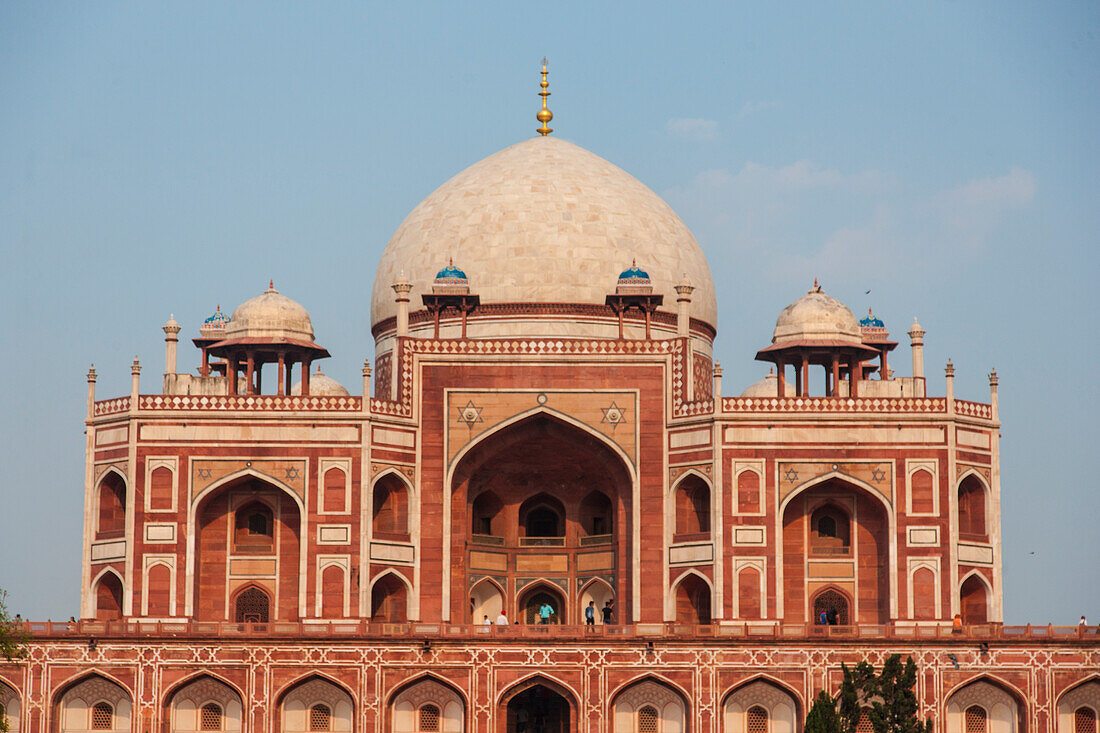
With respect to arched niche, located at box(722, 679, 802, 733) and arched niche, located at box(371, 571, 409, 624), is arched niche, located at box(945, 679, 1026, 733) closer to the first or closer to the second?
arched niche, located at box(722, 679, 802, 733)

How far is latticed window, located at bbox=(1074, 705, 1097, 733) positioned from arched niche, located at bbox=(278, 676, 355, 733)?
12.5 m

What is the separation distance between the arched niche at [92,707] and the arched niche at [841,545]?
1223cm

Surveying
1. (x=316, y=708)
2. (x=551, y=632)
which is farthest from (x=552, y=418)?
(x=316, y=708)

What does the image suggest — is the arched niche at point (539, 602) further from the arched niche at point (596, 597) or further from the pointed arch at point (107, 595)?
the pointed arch at point (107, 595)

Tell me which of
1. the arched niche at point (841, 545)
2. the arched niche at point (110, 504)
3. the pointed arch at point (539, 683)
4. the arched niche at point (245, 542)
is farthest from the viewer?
the arched niche at point (110, 504)

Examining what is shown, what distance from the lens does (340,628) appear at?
35.7 metres

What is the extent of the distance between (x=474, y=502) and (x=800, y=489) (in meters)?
7.04

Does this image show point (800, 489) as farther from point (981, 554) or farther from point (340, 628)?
point (340, 628)

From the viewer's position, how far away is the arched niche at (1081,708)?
115 ft

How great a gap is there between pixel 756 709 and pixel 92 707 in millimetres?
11386

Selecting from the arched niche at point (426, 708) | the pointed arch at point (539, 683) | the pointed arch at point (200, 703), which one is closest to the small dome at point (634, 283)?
the pointed arch at point (539, 683)

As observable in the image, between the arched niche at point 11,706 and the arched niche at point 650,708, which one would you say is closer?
the arched niche at point 11,706

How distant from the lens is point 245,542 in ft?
126

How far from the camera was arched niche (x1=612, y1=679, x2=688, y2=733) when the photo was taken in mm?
34812
